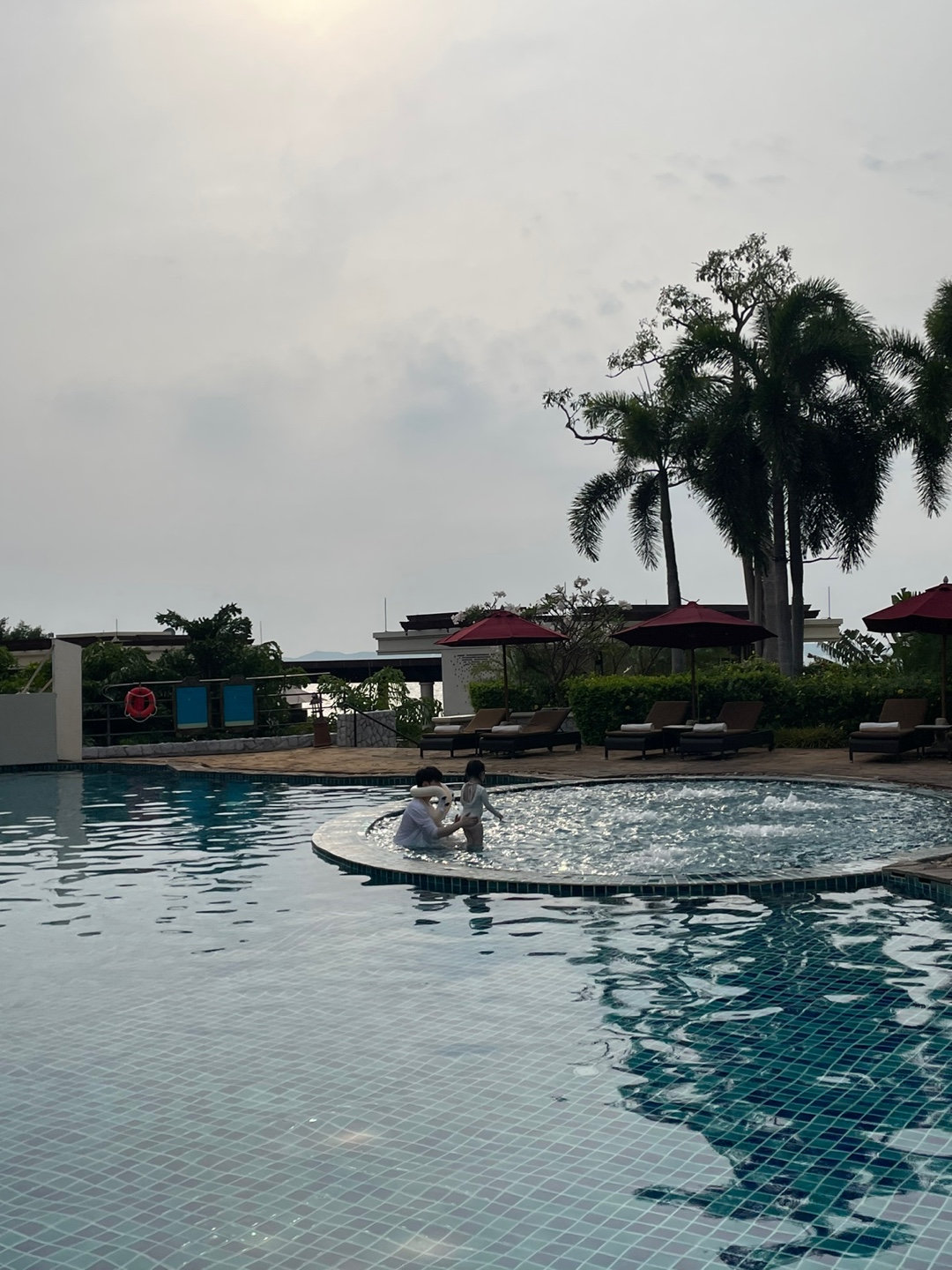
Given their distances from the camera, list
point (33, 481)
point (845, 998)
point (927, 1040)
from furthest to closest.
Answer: point (33, 481) < point (845, 998) < point (927, 1040)

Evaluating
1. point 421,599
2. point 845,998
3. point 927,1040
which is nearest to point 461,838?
point 845,998

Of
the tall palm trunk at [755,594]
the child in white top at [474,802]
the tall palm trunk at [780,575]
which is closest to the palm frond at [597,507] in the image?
the tall palm trunk at [755,594]

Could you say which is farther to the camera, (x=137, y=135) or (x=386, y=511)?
(x=386, y=511)

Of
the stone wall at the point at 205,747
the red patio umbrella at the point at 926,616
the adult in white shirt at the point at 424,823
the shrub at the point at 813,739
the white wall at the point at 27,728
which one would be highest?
the red patio umbrella at the point at 926,616

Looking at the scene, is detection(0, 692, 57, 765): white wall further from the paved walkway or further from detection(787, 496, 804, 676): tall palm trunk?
detection(787, 496, 804, 676): tall palm trunk

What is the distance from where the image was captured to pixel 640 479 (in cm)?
3241

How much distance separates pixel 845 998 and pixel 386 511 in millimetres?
26931

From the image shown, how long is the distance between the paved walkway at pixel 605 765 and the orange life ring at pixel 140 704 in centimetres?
225

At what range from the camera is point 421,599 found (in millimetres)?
59594

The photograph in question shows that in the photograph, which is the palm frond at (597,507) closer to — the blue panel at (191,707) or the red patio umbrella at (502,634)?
the red patio umbrella at (502,634)

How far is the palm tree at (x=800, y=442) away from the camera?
28391mm

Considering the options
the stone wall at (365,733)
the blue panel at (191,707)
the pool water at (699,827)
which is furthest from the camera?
the blue panel at (191,707)

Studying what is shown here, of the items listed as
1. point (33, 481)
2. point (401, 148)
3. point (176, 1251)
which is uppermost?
point (401, 148)

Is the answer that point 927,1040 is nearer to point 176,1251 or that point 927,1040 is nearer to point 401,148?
point 176,1251
